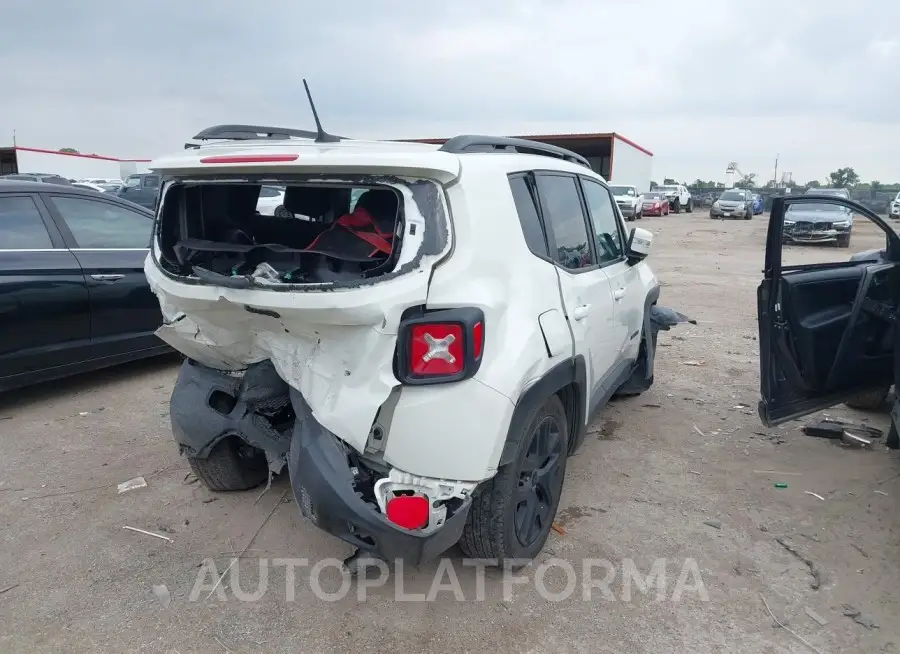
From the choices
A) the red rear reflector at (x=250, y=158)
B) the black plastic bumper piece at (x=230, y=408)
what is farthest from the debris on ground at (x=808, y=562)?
the red rear reflector at (x=250, y=158)

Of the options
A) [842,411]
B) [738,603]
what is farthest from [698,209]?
[738,603]

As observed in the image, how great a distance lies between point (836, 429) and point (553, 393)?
282 centimetres

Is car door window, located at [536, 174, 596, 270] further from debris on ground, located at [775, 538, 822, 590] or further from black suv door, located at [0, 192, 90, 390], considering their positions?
black suv door, located at [0, 192, 90, 390]

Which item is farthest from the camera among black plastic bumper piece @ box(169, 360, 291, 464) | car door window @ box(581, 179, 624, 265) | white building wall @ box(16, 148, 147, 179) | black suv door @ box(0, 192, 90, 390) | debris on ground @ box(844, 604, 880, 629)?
white building wall @ box(16, 148, 147, 179)

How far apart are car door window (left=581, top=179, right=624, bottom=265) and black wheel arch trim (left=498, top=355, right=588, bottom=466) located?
2.84 ft

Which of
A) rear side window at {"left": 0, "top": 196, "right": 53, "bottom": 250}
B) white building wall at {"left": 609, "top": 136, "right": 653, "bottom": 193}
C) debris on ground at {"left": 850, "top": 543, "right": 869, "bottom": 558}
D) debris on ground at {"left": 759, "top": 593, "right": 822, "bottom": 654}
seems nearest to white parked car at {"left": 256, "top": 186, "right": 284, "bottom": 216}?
rear side window at {"left": 0, "top": 196, "right": 53, "bottom": 250}

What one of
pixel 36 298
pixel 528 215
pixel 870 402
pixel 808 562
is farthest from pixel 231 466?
pixel 870 402

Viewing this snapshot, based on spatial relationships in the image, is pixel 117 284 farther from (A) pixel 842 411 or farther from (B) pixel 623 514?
(A) pixel 842 411

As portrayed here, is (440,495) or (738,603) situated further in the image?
(738,603)

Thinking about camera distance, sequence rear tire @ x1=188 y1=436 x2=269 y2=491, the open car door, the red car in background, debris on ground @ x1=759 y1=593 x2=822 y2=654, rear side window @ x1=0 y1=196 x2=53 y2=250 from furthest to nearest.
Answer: the red car in background, rear side window @ x1=0 y1=196 x2=53 y2=250, the open car door, rear tire @ x1=188 y1=436 x2=269 y2=491, debris on ground @ x1=759 y1=593 x2=822 y2=654

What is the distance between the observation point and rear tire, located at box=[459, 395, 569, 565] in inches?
107

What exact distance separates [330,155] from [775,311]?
2.64 m

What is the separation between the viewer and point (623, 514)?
139 inches

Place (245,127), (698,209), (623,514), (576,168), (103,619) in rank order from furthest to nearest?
(698,209) → (576,168) → (623,514) → (245,127) → (103,619)
